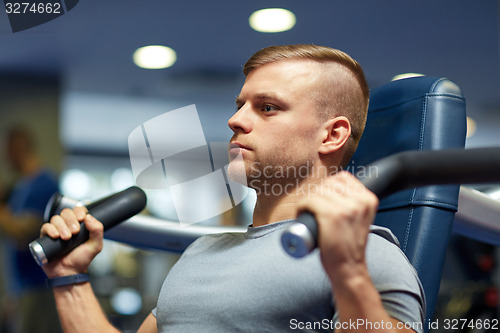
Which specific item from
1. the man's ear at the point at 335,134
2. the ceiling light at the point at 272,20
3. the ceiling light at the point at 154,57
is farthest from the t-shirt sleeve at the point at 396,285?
the ceiling light at the point at 154,57

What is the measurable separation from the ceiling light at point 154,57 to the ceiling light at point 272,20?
724 millimetres

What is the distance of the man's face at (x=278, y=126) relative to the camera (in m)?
0.98

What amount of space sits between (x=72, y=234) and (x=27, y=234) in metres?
2.19

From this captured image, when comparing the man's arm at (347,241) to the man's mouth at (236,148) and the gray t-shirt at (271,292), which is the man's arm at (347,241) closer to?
the gray t-shirt at (271,292)

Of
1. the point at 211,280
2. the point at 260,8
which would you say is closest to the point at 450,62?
the point at 260,8

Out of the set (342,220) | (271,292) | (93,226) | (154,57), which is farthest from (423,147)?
(154,57)

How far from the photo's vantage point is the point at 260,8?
299cm

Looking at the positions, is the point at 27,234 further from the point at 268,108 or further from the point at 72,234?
the point at 268,108

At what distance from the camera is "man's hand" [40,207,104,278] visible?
3.04 ft

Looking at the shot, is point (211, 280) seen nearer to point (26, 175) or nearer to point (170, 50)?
point (26, 175)

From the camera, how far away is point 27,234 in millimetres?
2926

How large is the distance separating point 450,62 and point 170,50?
2042 mm

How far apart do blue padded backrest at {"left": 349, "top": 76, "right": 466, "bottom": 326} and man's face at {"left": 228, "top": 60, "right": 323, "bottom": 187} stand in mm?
178

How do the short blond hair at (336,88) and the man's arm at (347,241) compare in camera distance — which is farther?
the short blond hair at (336,88)
